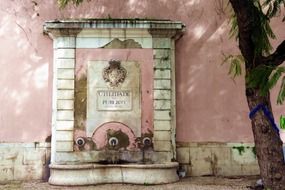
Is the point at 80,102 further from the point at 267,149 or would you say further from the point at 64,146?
the point at 267,149

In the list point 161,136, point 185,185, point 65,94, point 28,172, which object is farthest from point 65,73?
point 185,185

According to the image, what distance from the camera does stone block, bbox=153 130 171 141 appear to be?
28.4ft

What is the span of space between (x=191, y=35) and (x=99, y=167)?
3.48m

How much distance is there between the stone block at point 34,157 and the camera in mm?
8969

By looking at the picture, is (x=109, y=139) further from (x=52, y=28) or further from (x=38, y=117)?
(x=52, y=28)

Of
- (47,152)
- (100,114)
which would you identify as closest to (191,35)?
(100,114)

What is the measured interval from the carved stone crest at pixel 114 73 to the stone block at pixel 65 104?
861 millimetres

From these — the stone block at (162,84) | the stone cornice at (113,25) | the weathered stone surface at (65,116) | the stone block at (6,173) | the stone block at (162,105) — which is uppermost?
the stone cornice at (113,25)

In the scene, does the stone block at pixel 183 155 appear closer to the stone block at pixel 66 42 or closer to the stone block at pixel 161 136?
the stone block at pixel 161 136

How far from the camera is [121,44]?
890 centimetres

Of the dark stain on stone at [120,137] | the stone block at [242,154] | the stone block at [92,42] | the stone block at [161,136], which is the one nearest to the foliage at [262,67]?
the stone block at [161,136]

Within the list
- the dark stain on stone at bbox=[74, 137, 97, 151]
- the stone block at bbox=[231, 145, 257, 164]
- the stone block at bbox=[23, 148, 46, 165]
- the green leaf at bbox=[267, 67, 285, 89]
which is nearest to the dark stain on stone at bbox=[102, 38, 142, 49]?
the dark stain on stone at bbox=[74, 137, 97, 151]

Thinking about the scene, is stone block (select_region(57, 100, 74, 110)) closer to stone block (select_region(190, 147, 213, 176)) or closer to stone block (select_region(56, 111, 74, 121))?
stone block (select_region(56, 111, 74, 121))

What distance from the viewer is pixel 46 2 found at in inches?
368
